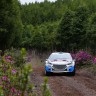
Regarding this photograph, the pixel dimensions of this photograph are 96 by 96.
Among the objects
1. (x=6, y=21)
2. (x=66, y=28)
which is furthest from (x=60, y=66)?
(x=66, y=28)

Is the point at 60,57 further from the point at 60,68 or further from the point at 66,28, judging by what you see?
the point at 66,28

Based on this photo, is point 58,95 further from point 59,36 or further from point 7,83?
point 59,36

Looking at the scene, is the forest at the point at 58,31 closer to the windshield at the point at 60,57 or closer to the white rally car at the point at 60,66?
the windshield at the point at 60,57

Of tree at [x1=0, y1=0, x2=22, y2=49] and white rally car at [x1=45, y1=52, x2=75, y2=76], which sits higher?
tree at [x1=0, y1=0, x2=22, y2=49]

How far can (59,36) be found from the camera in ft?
163

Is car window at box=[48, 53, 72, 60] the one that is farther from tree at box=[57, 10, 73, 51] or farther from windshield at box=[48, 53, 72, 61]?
tree at box=[57, 10, 73, 51]

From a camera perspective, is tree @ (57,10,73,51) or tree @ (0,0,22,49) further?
tree @ (57,10,73,51)

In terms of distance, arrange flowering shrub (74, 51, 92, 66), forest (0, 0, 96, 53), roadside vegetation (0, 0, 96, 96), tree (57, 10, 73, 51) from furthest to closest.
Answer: tree (57, 10, 73, 51) < forest (0, 0, 96, 53) < flowering shrub (74, 51, 92, 66) < roadside vegetation (0, 0, 96, 96)

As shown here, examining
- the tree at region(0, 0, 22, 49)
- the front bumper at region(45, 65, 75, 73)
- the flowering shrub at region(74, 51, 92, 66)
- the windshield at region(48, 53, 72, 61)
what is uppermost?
the tree at region(0, 0, 22, 49)

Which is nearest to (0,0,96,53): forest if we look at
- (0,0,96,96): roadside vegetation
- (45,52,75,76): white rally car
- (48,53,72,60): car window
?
(0,0,96,96): roadside vegetation

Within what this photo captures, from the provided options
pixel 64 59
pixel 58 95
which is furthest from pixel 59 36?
pixel 58 95

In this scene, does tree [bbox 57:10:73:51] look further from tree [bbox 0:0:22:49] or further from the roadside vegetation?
tree [bbox 0:0:22:49]

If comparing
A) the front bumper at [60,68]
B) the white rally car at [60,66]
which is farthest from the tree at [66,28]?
the front bumper at [60,68]

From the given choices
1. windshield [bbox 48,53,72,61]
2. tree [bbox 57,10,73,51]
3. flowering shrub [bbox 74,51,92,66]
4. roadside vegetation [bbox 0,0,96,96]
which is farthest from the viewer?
tree [bbox 57,10,73,51]
